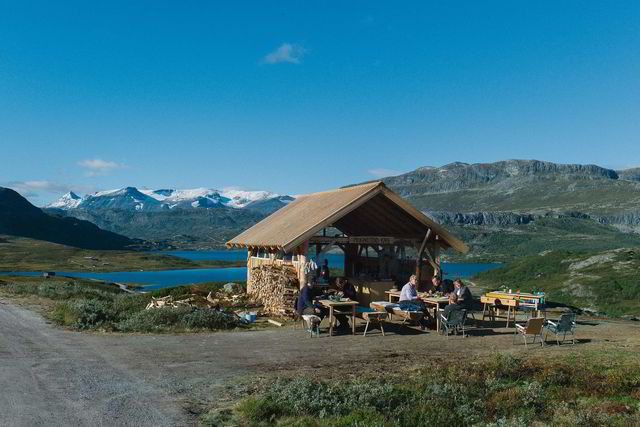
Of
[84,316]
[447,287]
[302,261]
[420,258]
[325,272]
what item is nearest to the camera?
[84,316]

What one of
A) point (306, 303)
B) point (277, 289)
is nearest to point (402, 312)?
point (306, 303)

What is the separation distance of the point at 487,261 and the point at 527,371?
161 meters

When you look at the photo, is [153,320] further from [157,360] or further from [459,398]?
[459,398]

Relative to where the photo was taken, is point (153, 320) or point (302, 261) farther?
point (302, 261)

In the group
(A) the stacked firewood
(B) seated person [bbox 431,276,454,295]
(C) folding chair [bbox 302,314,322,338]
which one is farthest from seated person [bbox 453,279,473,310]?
(A) the stacked firewood

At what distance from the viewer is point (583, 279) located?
2430 inches

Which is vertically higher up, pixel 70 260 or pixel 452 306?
pixel 452 306

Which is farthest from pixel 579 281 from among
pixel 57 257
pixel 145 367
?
pixel 57 257

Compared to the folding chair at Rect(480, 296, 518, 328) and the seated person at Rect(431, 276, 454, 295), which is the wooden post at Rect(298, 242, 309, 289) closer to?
the seated person at Rect(431, 276, 454, 295)

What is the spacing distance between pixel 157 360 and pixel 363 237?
11.8m

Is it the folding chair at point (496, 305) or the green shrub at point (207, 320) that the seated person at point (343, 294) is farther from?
the folding chair at point (496, 305)

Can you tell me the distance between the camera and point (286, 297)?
2047cm

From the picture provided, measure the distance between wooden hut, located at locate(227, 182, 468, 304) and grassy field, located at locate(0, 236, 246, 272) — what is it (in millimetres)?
107604

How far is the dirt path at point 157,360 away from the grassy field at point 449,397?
3.38 ft
